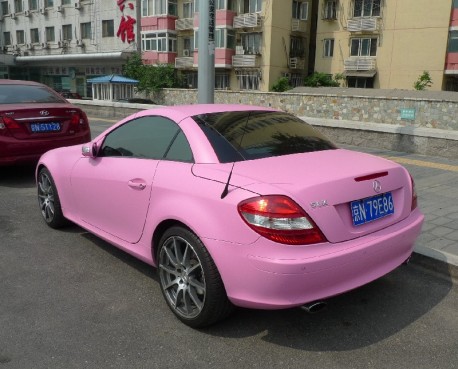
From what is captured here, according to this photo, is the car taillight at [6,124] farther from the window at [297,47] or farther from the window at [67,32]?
the window at [67,32]

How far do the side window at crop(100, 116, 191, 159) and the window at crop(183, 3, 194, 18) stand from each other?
37903 mm

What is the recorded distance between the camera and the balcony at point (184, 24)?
128 ft

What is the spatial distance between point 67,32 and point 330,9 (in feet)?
88.8

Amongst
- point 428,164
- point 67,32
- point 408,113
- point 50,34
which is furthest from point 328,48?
point 50,34

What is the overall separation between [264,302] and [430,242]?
242 centimetres

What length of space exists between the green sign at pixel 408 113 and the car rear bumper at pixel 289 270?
15001mm

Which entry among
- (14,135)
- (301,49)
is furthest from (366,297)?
(301,49)

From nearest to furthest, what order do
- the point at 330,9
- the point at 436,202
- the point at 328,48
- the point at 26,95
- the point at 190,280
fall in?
the point at 190,280 < the point at 436,202 < the point at 26,95 < the point at 330,9 < the point at 328,48

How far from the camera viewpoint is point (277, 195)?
103 inches

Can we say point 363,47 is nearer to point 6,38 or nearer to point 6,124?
point 6,124

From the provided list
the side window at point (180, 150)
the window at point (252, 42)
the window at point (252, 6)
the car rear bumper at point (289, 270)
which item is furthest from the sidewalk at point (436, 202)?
the window at point (252, 6)

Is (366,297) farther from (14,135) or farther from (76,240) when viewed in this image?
(14,135)

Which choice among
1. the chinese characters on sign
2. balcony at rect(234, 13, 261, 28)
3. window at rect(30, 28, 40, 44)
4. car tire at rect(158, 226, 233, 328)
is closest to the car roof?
car tire at rect(158, 226, 233, 328)

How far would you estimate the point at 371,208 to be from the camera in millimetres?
2889
